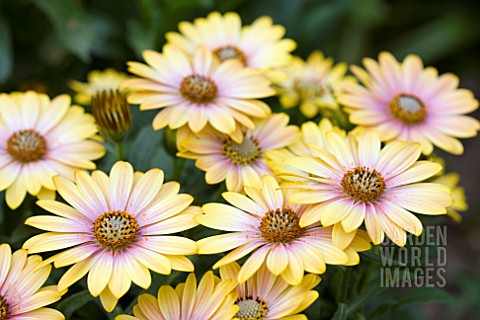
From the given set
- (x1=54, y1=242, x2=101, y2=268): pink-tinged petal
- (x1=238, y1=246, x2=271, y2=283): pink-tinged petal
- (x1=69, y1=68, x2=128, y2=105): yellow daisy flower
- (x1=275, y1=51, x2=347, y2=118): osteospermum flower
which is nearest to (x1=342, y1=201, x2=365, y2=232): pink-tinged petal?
(x1=238, y1=246, x2=271, y2=283): pink-tinged petal

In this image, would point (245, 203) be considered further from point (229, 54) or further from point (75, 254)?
point (229, 54)

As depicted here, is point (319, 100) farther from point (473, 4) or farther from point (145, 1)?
point (473, 4)

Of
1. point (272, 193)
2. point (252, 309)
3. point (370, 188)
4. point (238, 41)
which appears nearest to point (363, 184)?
point (370, 188)

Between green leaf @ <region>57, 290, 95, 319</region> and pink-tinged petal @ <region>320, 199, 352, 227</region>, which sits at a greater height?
pink-tinged petal @ <region>320, 199, 352, 227</region>

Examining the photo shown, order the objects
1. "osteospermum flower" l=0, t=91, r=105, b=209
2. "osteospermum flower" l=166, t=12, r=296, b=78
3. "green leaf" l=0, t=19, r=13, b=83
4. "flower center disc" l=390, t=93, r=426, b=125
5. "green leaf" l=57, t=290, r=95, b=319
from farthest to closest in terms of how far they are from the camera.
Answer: "green leaf" l=0, t=19, r=13, b=83 < "osteospermum flower" l=166, t=12, r=296, b=78 < "flower center disc" l=390, t=93, r=426, b=125 < "osteospermum flower" l=0, t=91, r=105, b=209 < "green leaf" l=57, t=290, r=95, b=319

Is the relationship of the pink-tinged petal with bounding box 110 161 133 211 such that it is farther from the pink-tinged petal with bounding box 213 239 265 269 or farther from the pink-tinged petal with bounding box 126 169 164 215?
the pink-tinged petal with bounding box 213 239 265 269

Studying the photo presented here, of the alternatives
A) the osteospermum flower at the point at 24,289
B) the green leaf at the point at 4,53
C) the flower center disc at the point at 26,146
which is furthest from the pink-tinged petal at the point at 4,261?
the green leaf at the point at 4,53
